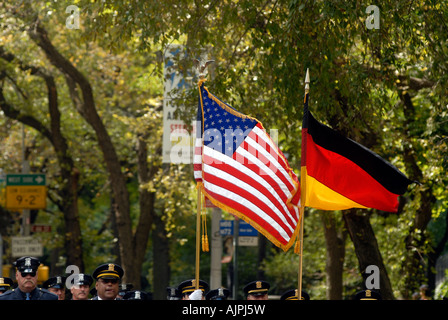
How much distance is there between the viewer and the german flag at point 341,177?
28.1 ft

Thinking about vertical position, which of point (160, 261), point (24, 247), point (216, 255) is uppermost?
point (24, 247)

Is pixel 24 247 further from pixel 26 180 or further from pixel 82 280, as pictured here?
pixel 82 280

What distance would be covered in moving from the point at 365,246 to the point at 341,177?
6127 mm

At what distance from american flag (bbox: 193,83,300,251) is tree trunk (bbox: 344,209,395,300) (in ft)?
20.3

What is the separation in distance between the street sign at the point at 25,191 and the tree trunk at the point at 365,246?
1066cm

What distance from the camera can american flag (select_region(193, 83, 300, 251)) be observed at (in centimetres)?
835

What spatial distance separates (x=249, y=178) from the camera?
332 inches

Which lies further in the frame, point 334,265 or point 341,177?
point 334,265

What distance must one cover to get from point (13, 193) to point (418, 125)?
1131 centimetres

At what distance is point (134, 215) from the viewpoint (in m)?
39.3

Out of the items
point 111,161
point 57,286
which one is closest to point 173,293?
point 57,286

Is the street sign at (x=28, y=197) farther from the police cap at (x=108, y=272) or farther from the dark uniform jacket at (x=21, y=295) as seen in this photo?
the police cap at (x=108, y=272)
